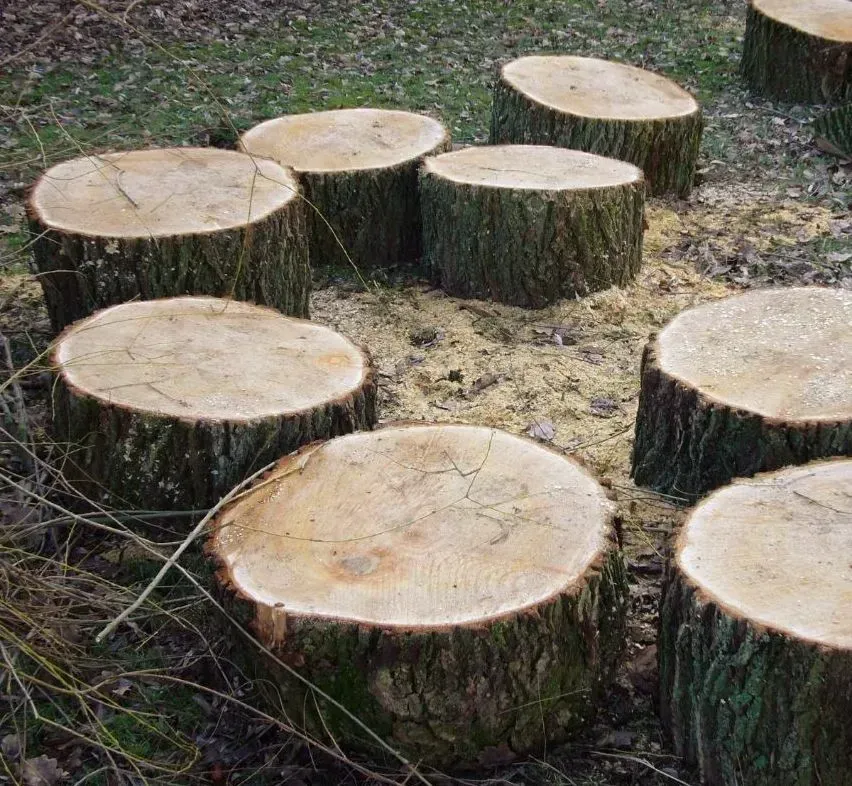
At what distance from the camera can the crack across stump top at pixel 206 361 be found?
10.5ft

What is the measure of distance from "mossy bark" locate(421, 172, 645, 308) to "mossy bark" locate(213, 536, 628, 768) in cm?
259

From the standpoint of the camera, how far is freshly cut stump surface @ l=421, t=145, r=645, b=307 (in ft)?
16.3

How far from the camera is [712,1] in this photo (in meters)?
11.0

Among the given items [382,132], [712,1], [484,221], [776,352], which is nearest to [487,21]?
[712,1]

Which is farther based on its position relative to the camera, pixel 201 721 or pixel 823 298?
pixel 823 298

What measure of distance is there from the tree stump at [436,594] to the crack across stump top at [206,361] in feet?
1.38

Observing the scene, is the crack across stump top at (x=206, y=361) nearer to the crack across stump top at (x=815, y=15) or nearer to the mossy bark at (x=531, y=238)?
the mossy bark at (x=531, y=238)

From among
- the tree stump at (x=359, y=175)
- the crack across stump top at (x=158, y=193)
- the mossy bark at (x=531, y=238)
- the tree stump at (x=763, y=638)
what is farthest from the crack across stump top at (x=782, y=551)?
the tree stump at (x=359, y=175)

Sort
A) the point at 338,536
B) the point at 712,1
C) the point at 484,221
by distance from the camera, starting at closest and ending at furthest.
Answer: the point at 338,536 < the point at 484,221 < the point at 712,1

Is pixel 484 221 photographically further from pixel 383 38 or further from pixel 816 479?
pixel 383 38

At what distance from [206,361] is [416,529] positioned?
1.09 meters

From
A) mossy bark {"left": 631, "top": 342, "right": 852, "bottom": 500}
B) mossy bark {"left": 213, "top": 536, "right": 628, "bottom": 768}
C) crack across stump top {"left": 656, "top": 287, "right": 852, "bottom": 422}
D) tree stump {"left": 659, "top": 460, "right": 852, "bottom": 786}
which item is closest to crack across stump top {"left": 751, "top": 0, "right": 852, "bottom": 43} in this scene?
crack across stump top {"left": 656, "top": 287, "right": 852, "bottom": 422}

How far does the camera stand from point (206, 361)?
339cm

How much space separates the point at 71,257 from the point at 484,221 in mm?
1954
